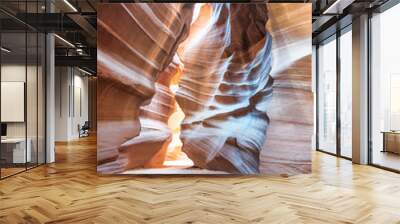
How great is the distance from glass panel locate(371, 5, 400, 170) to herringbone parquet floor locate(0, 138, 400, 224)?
3.04 ft

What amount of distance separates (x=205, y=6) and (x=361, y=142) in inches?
178

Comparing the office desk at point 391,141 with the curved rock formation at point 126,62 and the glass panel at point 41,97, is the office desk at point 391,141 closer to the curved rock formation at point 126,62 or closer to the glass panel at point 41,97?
→ the curved rock formation at point 126,62

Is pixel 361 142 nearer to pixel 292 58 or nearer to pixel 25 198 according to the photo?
pixel 292 58

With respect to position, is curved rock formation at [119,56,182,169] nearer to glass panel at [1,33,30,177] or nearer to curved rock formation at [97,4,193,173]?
curved rock formation at [97,4,193,173]

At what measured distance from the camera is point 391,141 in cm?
746

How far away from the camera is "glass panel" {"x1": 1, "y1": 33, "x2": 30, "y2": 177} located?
641 cm

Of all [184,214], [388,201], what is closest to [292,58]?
[388,201]

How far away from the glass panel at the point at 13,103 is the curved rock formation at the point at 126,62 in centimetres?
164

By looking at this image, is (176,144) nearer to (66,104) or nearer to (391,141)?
(391,141)

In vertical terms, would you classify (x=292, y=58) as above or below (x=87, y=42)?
below

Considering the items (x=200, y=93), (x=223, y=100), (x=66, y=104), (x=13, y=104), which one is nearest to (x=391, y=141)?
(x=223, y=100)

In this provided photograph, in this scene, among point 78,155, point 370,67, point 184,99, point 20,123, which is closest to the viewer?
point 184,99

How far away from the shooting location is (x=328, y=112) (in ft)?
34.5

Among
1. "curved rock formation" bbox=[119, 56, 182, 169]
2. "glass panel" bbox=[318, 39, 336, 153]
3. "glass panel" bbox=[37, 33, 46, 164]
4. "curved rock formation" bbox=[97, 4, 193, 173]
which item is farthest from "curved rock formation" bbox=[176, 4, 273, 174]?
"glass panel" bbox=[318, 39, 336, 153]
